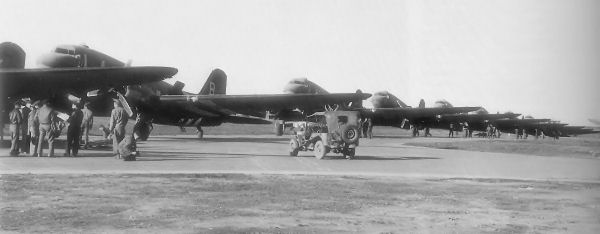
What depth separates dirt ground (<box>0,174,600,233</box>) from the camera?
6.54 m

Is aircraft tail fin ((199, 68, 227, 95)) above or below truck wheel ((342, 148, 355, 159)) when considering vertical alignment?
above

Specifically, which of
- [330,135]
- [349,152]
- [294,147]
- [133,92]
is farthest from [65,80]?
[133,92]

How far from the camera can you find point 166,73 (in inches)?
669

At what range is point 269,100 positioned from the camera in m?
28.8

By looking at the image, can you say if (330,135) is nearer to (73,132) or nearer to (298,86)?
(73,132)

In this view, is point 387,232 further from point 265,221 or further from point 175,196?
point 175,196

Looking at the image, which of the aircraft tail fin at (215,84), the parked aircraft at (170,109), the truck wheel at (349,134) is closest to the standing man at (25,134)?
the parked aircraft at (170,109)

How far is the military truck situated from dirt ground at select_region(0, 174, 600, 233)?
6.77 metres

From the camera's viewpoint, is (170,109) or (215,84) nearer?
(170,109)

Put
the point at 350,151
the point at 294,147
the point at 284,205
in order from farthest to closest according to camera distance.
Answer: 1. the point at 294,147
2. the point at 350,151
3. the point at 284,205

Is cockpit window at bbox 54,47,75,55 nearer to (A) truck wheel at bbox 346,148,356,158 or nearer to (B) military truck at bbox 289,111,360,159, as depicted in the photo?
(B) military truck at bbox 289,111,360,159

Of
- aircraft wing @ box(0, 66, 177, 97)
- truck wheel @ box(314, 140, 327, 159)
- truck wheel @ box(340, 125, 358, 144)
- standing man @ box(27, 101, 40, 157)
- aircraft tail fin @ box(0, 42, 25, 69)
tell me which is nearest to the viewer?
aircraft wing @ box(0, 66, 177, 97)

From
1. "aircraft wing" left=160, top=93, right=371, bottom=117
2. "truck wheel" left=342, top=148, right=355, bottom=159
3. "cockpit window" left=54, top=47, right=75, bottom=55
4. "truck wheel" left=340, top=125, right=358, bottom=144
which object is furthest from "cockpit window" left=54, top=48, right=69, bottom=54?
"truck wheel" left=342, top=148, right=355, bottom=159

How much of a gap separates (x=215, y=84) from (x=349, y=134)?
86.7ft
